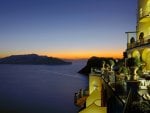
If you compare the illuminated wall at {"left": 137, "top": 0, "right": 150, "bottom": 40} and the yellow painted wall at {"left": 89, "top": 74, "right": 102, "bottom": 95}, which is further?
the illuminated wall at {"left": 137, "top": 0, "right": 150, "bottom": 40}

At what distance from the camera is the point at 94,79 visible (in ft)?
Answer: 102

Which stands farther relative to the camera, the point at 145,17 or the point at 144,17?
the point at 144,17

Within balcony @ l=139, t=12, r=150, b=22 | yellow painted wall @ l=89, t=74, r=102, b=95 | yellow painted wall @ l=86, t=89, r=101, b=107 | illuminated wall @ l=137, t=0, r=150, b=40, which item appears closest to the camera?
yellow painted wall @ l=86, t=89, r=101, b=107

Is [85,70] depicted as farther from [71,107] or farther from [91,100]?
[91,100]

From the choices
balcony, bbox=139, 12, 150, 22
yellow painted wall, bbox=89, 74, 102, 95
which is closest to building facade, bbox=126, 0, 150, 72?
balcony, bbox=139, 12, 150, 22

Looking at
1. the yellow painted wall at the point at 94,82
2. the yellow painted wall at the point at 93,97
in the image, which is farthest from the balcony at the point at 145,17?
the yellow painted wall at the point at 93,97

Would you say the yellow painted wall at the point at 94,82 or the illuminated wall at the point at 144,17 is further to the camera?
the illuminated wall at the point at 144,17

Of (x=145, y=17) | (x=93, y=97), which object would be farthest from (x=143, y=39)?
(x=93, y=97)

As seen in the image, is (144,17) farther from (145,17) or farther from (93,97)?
(93,97)

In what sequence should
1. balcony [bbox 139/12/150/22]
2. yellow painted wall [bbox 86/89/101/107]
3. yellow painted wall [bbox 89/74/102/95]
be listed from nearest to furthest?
1. yellow painted wall [bbox 86/89/101/107]
2. yellow painted wall [bbox 89/74/102/95]
3. balcony [bbox 139/12/150/22]

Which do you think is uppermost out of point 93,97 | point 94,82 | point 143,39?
point 143,39

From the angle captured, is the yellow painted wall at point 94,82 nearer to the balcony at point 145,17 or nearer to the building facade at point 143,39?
the building facade at point 143,39

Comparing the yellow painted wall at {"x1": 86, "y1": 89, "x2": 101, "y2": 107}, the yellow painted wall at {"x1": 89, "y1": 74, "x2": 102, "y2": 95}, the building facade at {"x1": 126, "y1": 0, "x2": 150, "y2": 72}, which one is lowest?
the yellow painted wall at {"x1": 86, "y1": 89, "x2": 101, "y2": 107}

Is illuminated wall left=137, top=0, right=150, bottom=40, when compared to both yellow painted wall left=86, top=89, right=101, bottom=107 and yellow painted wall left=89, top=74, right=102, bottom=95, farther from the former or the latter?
yellow painted wall left=86, top=89, right=101, bottom=107
